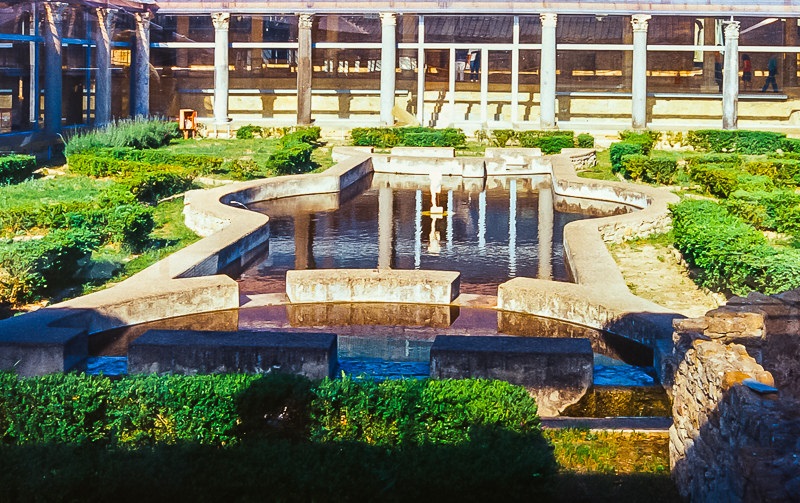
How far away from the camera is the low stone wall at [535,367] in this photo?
26.7 ft

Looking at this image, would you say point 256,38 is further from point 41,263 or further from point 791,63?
point 41,263

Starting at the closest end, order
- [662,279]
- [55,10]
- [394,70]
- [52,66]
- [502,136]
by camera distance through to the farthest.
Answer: [662,279] < [55,10] < [52,66] < [502,136] < [394,70]

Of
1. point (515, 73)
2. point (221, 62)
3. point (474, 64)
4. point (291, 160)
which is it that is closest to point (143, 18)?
point (221, 62)

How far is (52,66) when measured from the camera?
26438 mm

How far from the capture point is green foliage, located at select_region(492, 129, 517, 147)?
29.1 meters

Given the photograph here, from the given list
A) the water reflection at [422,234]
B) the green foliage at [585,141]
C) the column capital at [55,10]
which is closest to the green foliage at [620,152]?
the water reflection at [422,234]

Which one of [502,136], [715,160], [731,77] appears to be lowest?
[715,160]

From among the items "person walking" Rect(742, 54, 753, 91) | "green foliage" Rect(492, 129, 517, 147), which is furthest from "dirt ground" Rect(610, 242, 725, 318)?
"person walking" Rect(742, 54, 753, 91)

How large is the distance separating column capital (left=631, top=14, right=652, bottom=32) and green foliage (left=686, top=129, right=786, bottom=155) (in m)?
3.92

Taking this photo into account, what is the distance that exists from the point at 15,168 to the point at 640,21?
732 inches

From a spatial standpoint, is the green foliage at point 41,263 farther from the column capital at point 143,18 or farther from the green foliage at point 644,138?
the column capital at point 143,18

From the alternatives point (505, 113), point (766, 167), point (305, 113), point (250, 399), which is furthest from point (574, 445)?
point (505, 113)

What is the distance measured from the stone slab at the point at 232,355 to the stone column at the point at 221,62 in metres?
24.1

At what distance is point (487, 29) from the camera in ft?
114
